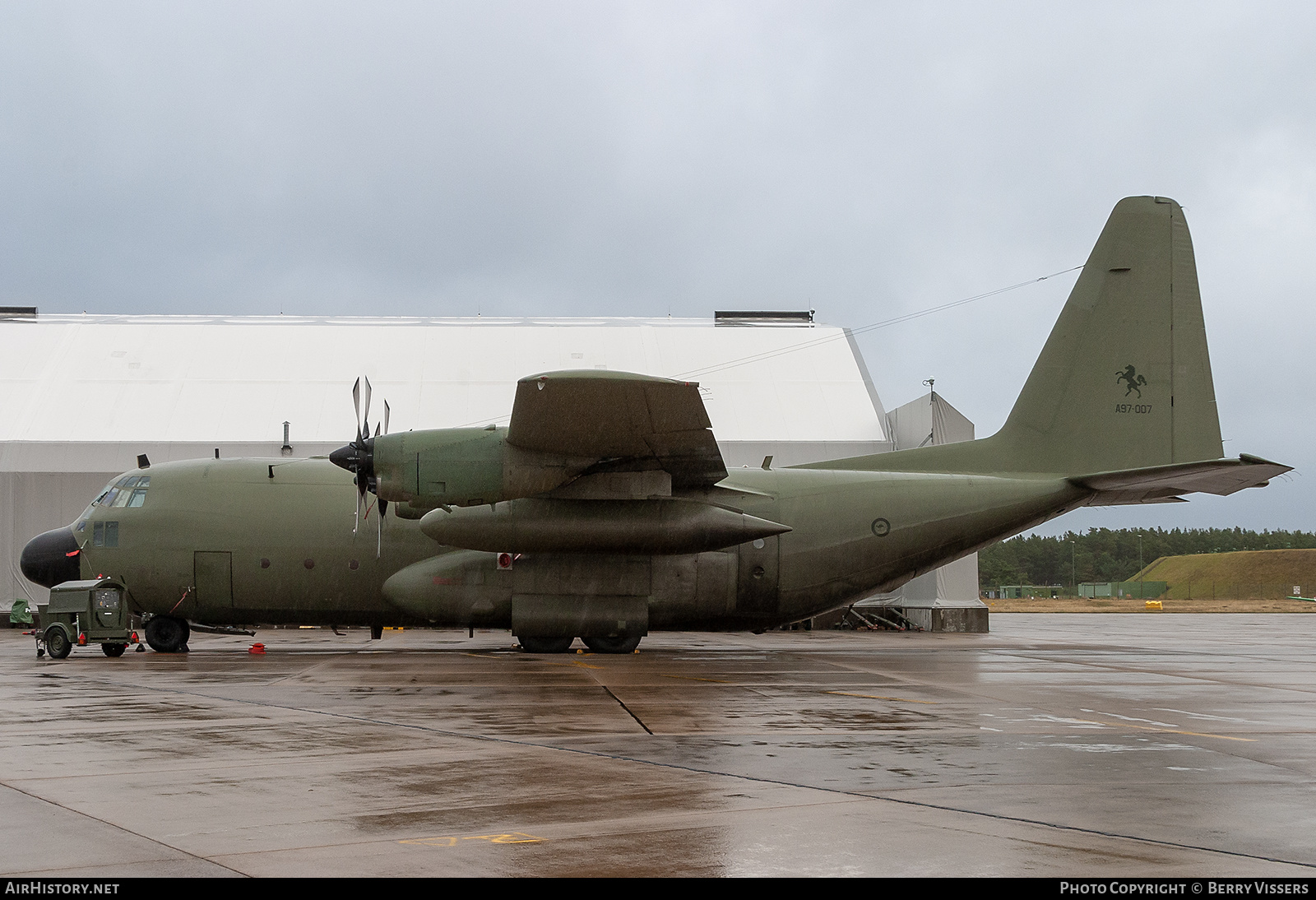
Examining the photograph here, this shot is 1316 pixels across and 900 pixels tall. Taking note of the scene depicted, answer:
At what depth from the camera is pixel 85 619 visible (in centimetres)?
1981

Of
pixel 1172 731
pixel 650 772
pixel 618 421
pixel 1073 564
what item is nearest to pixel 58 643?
pixel 618 421

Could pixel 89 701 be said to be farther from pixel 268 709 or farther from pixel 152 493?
pixel 152 493

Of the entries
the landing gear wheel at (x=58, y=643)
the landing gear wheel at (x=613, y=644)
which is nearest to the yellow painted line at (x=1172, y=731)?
the landing gear wheel at (x=613, y=644)

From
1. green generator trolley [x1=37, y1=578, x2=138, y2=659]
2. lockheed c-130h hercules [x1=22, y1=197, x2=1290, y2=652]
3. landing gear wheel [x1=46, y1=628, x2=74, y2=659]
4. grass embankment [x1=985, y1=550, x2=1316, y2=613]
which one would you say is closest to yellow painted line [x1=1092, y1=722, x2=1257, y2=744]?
lockheed c-130h hercules [x1=22, y1=197, x2=1290, y2=652]

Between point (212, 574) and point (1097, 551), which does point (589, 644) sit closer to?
point (212, 574)

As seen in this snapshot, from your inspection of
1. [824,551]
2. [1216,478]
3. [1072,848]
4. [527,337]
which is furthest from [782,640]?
[1072,848]

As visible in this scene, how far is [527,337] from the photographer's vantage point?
36906 millimetres

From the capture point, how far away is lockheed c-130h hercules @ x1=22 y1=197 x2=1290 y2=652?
19031mm

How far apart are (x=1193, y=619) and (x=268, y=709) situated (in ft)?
138

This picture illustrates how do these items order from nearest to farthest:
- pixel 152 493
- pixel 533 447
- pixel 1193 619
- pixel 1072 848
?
pixel 1072 848
pixel 533 447
pixel 152 493
pixel 1193 619

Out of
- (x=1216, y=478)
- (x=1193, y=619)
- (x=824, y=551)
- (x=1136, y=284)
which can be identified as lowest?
(x=1193, y=619)

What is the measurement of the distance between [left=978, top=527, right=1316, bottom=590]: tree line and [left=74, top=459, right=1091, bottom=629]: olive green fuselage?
114 metres

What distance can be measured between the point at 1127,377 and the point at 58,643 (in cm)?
2082

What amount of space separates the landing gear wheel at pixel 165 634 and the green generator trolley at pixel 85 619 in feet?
1.91
